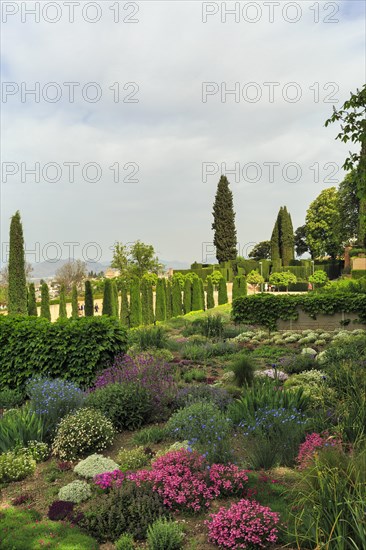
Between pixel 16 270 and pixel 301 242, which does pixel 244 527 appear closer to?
pixel 16 270

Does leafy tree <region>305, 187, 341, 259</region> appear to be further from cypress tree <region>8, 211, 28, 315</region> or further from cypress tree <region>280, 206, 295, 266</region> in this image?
cypress tree <region>8, 211, 28, 315</region>

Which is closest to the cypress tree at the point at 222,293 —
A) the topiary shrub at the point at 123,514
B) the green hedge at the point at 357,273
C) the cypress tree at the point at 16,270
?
the green hedge at the point at 357,273

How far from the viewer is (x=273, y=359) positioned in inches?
376

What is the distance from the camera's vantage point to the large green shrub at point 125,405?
5613 millimetres

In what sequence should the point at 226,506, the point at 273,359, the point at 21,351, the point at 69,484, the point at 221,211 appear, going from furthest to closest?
the point at 221,211, the point at 273,359, the point at 21,351, the point at 69,484, the point at 226,506

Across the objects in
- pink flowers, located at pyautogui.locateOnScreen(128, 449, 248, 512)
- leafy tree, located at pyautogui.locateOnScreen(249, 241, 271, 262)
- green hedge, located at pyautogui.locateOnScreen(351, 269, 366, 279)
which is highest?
leafy tree, located at pyautogui.locateOnScreen(249, 241, 271, 262)

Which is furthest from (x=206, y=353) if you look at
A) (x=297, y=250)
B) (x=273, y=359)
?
(x=297, y=250)

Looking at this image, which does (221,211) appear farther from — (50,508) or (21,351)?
(50,508)

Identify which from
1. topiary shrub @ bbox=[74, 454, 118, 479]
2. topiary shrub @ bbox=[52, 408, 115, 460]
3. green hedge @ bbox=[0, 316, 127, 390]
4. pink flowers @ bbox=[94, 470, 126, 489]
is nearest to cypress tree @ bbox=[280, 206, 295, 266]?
green hedge @ bbox=[0, 316, 127, 390]

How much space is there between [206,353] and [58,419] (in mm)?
4843

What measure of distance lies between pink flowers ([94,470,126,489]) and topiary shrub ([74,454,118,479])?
217 mm

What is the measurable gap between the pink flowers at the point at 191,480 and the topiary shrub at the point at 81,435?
1.16 metres

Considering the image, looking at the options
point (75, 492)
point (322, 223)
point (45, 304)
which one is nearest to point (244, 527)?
point (75, 492)

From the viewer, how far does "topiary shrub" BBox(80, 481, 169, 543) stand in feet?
11.0
